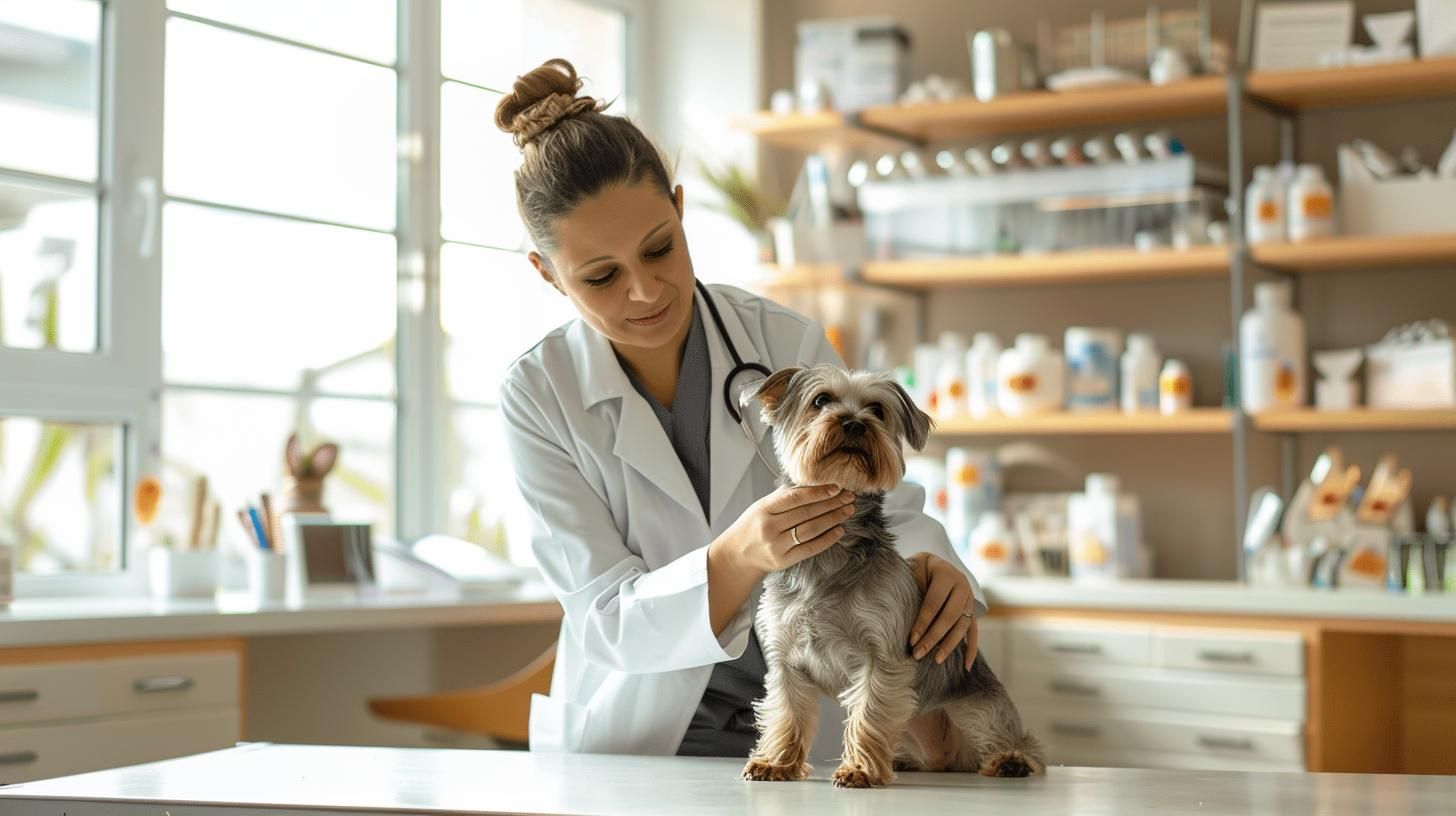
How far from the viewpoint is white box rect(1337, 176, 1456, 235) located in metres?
3.52

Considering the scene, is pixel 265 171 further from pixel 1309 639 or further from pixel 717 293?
pixel 1309 639

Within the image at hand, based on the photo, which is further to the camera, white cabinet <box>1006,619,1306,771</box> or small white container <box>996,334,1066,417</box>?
small white container <box>996,334,1066,417</box>

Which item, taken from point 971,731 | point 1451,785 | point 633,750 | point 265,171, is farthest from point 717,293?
point 265,171

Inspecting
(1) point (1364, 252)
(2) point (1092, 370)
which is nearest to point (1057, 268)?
(2) point (1092, 370)

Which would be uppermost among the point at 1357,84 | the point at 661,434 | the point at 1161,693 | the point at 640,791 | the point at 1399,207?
the point at 1357,84

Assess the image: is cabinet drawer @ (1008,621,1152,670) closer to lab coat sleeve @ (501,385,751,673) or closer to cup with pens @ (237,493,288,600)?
cup with pens @ (237,493,288,600)

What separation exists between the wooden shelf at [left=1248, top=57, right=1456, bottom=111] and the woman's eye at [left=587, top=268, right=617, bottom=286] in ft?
8.41

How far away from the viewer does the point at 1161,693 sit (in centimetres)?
336

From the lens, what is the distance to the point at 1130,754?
3.39m

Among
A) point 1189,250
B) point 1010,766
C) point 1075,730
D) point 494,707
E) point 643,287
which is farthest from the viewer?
point 1189,250

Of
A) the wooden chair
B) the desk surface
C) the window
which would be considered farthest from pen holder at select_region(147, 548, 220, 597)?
the desk surface

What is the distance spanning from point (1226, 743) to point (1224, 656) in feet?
0.62

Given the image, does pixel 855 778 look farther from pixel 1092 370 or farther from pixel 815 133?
pixel 815 133

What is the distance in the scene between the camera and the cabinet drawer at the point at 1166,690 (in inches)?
127
